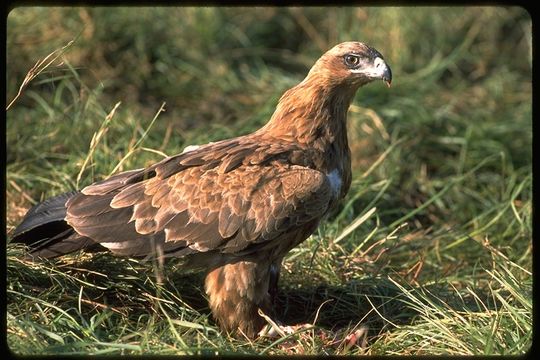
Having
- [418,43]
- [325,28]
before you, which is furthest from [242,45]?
[418,43]

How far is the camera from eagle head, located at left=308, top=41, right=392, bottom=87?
17.8 ft

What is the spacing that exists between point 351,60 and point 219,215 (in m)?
1.14

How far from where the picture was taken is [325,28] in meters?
9.74

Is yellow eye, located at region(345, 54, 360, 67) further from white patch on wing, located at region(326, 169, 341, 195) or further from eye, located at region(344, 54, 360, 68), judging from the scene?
white patch on wing, located at region(326, 169, 341, 195)

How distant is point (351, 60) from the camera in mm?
5453

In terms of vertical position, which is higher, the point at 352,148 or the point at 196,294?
the point at 196,294

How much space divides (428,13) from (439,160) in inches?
85.7

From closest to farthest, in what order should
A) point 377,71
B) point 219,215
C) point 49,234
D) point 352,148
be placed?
point 219,215 < point 49,234 < point 377,71 < point 352,148

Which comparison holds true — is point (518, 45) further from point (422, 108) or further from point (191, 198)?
point (191, 198)

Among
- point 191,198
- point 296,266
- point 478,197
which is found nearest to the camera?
point 191,198

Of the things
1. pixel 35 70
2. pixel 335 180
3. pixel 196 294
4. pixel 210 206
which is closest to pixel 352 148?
pixel 335 180

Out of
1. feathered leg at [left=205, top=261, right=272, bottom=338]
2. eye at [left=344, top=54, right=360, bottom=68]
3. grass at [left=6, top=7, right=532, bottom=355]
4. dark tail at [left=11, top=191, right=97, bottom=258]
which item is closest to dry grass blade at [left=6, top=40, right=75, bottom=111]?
grass at [left=6, top=7, right=532, bottom=355]

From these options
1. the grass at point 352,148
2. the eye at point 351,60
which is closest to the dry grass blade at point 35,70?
the grass at point 352,148

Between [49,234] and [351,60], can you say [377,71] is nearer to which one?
[351,60]
